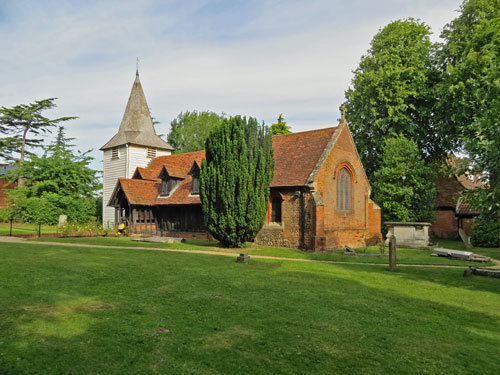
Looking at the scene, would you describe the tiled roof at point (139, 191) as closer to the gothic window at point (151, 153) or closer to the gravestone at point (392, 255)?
the gothic window at point (151, 153)

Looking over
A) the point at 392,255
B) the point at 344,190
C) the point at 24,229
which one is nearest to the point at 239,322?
the point at 392,255

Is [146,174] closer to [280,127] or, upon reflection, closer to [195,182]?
[195,182]

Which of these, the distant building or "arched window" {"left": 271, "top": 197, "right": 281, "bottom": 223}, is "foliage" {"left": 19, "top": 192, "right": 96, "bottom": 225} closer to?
"arched window" {"left": 271, "top": 197, "right": 281, "bottom": 223}

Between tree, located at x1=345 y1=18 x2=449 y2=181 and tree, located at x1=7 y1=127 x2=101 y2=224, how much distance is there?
29890mm

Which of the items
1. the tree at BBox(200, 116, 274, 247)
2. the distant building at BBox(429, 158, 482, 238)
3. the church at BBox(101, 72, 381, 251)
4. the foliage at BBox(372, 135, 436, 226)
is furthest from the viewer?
the distant building at BBox(429, 158, 482, 238)

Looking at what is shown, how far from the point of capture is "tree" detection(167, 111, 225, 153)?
202ft

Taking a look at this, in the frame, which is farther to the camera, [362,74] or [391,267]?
[362,74]

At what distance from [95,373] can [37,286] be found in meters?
5.99

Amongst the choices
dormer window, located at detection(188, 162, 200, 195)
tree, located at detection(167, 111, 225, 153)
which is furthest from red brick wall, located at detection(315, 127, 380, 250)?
tree, located at detection(167, 111, 225, 153)

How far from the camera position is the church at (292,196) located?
23156 mm

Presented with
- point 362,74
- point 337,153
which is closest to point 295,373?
point 337,153

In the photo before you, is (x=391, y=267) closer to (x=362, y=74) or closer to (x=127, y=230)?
(x=127, y=230)

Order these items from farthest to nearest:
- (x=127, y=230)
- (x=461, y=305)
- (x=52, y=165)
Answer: (x=52, y=165), (x=127, y=230), (x=461, y=305)

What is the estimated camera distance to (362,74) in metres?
34.8
